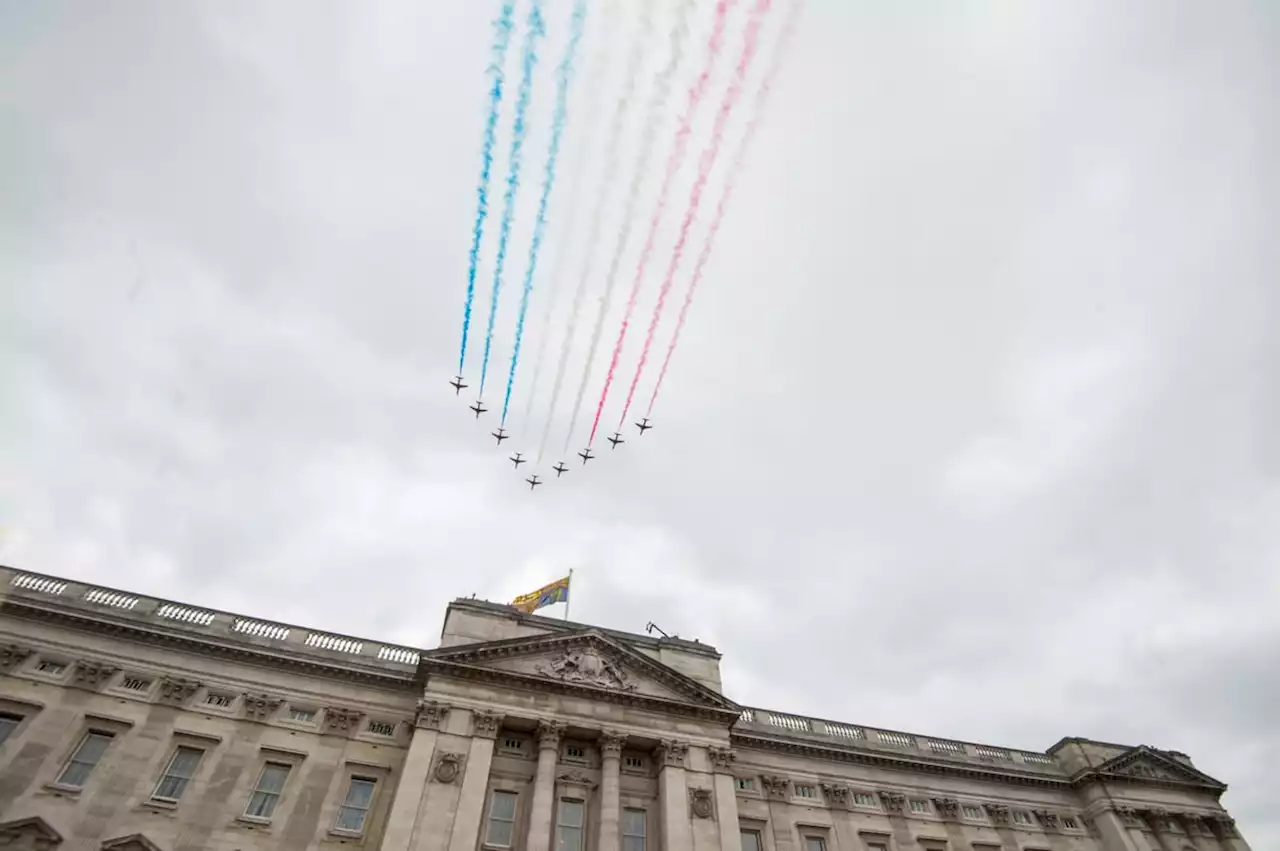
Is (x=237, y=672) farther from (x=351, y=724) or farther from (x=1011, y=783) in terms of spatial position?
(x=1011, y=783)

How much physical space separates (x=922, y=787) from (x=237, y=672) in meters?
37.0

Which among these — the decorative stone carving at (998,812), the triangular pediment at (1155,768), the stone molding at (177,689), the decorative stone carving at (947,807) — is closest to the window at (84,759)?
the stone molding at (177,689)

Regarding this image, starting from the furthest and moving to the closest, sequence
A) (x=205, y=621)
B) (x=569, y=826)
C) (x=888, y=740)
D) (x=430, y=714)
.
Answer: (x=888, y=740)
(x=205, y=621)
(x=430, y=714)
(x=569, y=826)

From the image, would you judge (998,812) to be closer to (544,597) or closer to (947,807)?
(947,807)

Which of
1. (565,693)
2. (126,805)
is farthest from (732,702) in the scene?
(126,805)

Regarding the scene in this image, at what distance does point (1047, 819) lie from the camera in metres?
41.8

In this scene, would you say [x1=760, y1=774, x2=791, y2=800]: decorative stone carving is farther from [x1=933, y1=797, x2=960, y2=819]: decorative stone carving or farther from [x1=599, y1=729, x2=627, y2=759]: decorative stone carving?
[x1=933, y1=797, x2=960, y2=819]: decorative stone carving

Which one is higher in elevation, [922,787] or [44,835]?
[922,787]

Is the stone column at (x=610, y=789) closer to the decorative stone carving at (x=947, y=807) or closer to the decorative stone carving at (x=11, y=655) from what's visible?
the decorative stone carving at (x=947, y=807)

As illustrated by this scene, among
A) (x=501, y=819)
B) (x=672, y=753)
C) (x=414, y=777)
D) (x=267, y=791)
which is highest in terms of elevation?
(x=672, y=753)

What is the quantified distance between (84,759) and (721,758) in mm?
27246

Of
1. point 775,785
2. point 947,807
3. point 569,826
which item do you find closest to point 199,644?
point 569,826

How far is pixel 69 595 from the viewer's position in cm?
3241

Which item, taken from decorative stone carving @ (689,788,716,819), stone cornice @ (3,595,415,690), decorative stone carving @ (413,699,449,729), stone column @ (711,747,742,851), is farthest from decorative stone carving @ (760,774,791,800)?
stone cornice @ (3,595,415,690)
